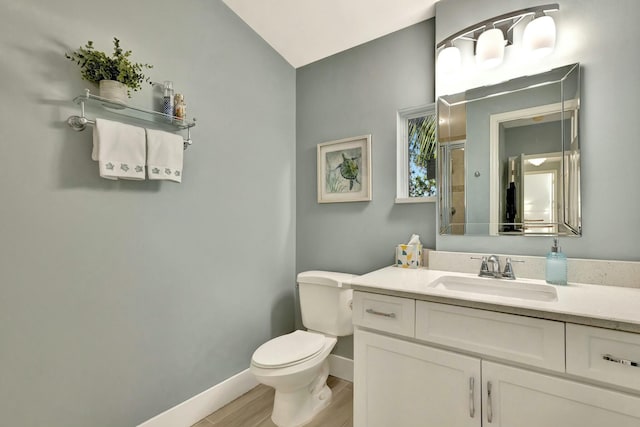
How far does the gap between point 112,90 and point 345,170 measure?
143 cm

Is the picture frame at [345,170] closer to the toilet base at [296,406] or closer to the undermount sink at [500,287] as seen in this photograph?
the undermount sink at [500,287]

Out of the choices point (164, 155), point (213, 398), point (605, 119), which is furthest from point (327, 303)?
point (605, 119)

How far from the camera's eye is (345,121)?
2.20m

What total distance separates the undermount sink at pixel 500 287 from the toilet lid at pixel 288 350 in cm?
79

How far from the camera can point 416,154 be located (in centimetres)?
201

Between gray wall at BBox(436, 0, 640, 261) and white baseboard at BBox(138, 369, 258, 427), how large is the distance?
1.92 meters

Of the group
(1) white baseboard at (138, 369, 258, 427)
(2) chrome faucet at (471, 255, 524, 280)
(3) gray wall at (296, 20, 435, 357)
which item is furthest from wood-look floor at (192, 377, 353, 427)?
(2) chrome faucet at (471, 255, 524, 280)

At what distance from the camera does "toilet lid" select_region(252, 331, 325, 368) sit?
1.60 m

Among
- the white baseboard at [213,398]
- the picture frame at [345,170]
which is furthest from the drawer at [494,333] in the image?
the white baseboard at [213,398]

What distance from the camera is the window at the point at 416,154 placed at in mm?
1929

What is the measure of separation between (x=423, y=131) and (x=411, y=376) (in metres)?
1.44

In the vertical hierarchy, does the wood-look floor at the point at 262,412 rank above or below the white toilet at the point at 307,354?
below

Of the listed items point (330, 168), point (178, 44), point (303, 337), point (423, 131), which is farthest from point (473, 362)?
point (178, 44)

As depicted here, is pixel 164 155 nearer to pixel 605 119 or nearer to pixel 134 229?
pixel 134 229
